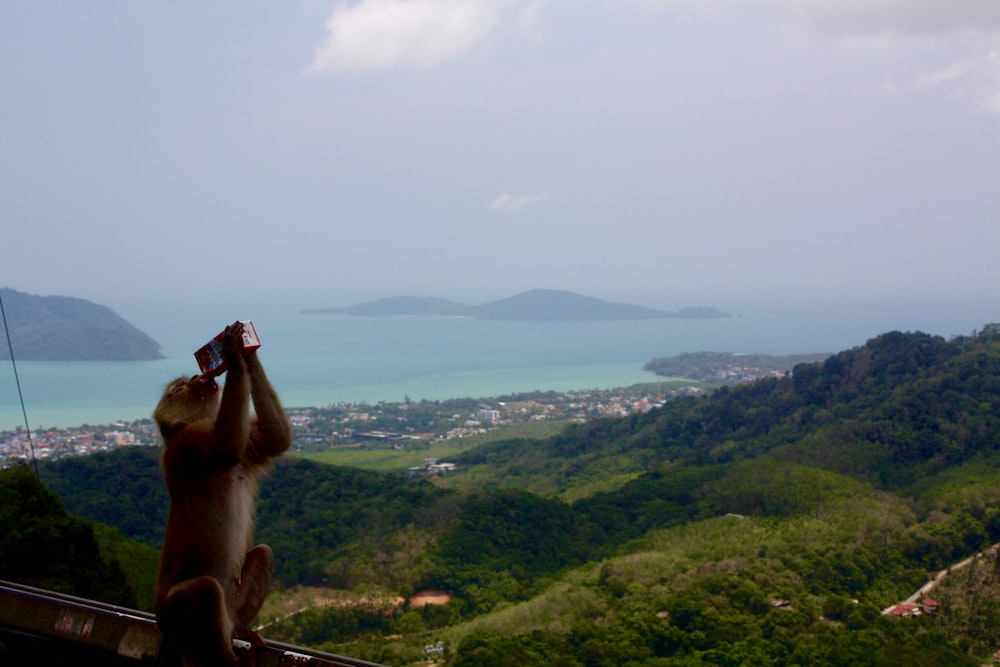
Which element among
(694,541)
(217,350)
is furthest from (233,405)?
(694,541)

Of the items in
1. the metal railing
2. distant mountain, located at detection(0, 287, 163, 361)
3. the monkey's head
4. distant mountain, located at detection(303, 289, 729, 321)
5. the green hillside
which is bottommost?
the green hillside

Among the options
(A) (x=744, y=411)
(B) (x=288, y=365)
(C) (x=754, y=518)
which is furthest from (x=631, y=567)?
(B) (x=288, y=365)

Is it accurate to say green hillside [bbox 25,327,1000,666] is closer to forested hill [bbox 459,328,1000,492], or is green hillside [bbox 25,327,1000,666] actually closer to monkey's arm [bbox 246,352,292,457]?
forested hill [bbox 459,328,1000,492]

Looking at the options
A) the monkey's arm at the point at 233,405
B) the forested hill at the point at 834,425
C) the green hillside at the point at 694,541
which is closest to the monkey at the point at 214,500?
the monkey's arm at the point at 233,405

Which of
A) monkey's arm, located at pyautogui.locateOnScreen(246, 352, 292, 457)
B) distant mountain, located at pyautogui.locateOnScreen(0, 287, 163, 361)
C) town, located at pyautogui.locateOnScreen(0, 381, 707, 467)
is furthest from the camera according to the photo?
distant mountain, located at pyautogui.locateOnScreen(0, 287, 163, 361)

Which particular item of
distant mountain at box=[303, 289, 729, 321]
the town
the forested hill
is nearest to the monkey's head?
the forested hill
